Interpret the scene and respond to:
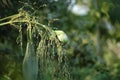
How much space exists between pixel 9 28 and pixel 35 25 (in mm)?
Result: 2012

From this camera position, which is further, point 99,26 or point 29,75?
point 99,26

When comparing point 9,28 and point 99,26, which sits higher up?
point 9,28

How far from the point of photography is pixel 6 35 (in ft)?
27.3

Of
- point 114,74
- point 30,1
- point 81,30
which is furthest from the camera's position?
point 81,30

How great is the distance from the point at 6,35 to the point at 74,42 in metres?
5.32

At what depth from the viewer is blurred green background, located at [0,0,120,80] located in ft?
25.7

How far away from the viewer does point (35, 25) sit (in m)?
5.79

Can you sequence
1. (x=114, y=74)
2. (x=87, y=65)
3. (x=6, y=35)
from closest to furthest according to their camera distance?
(x=6, y=35), (x=114, y=74), (x=87, y=65)

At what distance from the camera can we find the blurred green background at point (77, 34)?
25.7 feet

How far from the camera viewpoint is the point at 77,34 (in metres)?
14.6

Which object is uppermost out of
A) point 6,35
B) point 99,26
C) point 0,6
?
point 0,6

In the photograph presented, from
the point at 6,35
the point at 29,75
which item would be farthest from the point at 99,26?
the point at 29,75

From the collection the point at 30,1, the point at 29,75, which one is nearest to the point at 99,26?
the point at 30,1

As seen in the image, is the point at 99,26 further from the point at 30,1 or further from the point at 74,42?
the point at 30,1
